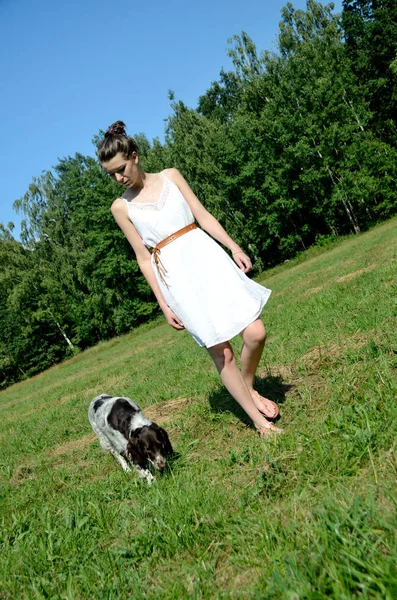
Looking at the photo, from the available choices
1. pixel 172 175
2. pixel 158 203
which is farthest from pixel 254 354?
pixel 172 175

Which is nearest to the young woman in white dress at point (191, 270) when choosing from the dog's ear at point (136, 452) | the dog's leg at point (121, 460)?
the dog's ear at point (136, 452)

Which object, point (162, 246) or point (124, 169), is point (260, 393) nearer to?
point (162, 246)

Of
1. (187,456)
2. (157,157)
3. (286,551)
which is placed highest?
(157,157)

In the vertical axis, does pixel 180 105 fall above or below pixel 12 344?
above

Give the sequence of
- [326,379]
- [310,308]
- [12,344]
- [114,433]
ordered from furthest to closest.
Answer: [12,344] → [310,308] → [114,433] → [326,379]

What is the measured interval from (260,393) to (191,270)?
5.71 feet

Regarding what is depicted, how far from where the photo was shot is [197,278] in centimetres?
369

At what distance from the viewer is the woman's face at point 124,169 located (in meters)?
3.65

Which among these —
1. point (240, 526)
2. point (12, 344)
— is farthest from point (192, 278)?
point (12, 344)

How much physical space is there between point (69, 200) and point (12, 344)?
15224mm

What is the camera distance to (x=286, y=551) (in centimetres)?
200

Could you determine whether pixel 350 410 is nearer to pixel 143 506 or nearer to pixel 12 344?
pixel 143 506

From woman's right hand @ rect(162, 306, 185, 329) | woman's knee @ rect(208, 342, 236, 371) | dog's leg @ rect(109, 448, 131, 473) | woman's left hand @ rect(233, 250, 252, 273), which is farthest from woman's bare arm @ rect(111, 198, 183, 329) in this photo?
dog's leg @ rect(109, 448, 131, 473)

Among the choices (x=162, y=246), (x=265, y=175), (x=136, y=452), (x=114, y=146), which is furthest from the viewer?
(x=265, y=175)
